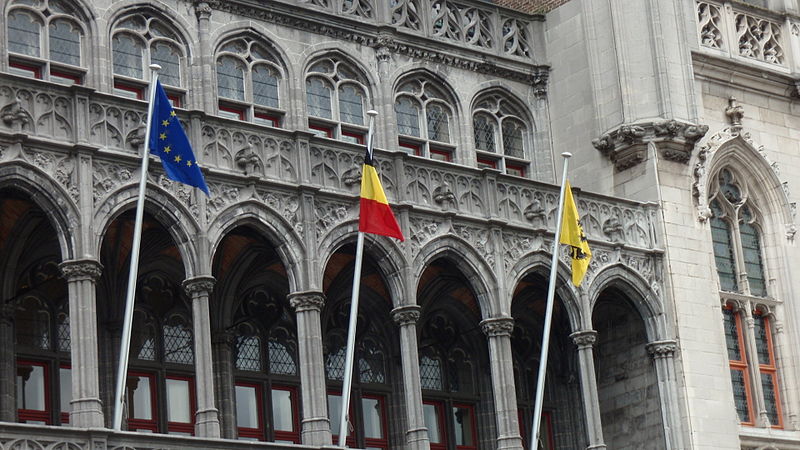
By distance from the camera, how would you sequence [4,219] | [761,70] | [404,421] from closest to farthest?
[4,219], [404,421], [761,70]

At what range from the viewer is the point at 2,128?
81.9 ft

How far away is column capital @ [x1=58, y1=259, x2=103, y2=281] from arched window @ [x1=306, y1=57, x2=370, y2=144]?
711 centimetres

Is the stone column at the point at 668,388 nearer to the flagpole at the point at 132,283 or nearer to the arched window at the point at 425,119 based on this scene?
the arched window at the point at 425,119

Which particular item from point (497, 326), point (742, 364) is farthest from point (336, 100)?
point (742, 364)

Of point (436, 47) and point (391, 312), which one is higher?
point (436, 47)

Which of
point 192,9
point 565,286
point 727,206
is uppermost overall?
point 192,9

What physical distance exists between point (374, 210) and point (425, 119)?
5630 mm

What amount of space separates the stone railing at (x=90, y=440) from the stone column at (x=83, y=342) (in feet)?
0.79

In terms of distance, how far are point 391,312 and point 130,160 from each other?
17.4 feet

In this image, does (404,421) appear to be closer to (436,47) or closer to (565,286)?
(565,286)

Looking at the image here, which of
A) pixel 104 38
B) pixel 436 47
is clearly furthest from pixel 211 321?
pixel 436 47

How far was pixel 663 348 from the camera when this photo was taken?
31734 mm

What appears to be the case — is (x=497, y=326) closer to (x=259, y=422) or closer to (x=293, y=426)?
(x=293, y=426)

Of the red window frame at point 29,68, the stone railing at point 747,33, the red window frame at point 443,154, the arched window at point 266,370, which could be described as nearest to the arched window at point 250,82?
the arched window at point 266,370
